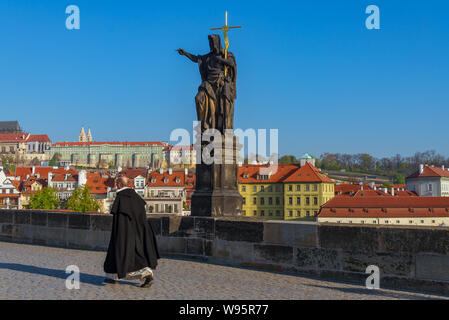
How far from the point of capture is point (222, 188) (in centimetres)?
876

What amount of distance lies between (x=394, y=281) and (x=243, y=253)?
2358 millimetres

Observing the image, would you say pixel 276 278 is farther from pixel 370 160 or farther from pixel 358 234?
pixel 370 160

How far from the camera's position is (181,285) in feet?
20.1

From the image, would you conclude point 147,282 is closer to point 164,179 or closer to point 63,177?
point 164,179

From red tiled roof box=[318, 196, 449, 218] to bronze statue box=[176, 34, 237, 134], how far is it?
54.1 metres

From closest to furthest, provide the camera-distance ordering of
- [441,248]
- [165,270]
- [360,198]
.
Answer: [441,248] → [165,270] → [360,198]

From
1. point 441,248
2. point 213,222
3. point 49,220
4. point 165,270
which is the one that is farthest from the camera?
point 49,220

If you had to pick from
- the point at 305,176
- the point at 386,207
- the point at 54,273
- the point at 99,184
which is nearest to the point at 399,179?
the point at 305,176

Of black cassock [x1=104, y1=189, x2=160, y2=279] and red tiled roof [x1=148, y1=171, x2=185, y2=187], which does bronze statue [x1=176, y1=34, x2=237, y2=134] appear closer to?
black cassock [x1=104, y1=189, x2=160, y2=279]

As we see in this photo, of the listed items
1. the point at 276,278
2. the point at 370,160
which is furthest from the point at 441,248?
the point at 370,160

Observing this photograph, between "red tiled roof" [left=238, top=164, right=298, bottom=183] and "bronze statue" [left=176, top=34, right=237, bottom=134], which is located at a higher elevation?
"red tiled roof" [left=238, top=164, right=298, bottom=183]

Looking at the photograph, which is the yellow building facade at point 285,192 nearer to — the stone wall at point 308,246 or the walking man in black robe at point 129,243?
the stone wall at point 308,246

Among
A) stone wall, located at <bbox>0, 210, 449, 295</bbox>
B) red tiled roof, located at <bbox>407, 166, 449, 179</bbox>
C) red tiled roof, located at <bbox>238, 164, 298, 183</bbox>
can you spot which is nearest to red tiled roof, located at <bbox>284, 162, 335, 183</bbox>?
red tiled roof, located at <bbox>238, 164, 298, 183</bbox>

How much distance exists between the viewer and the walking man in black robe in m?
5.95
